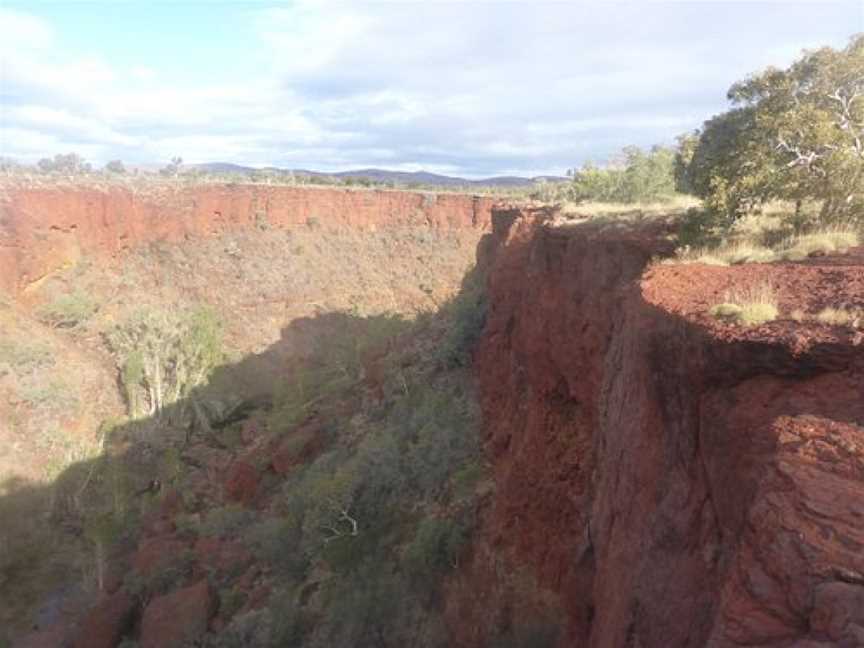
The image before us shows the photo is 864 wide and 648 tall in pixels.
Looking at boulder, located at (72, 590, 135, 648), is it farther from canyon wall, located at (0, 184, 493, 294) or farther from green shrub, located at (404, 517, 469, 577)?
canyon wall, located at (0, 184, 493, 294)

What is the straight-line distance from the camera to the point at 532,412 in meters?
12.8

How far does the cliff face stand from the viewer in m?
3.60

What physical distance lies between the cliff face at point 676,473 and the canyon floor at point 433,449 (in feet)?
0.07

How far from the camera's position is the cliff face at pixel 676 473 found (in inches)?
142

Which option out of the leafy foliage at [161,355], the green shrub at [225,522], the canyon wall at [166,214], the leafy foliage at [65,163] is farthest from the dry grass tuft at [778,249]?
the leafy foliage at [65,163]

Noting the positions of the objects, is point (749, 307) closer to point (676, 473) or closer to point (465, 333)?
point (676, 473)

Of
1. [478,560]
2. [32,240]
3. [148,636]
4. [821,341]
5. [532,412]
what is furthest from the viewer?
[32,240]

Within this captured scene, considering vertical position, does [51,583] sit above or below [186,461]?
below

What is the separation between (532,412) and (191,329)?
2465 cm

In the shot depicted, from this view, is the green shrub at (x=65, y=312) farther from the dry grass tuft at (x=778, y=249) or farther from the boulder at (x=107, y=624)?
the dry grass tuft at (x=778, y=249)

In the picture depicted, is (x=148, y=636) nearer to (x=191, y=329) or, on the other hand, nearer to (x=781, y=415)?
(x=781, y=415)

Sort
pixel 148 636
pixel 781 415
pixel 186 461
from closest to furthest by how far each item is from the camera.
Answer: pixel 781 415 < pixel 148 636 < pixel 186 461

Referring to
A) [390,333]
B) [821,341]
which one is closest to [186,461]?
[390,333]

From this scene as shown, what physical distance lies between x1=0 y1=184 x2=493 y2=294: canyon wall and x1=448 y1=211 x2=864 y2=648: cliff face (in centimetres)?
2882
